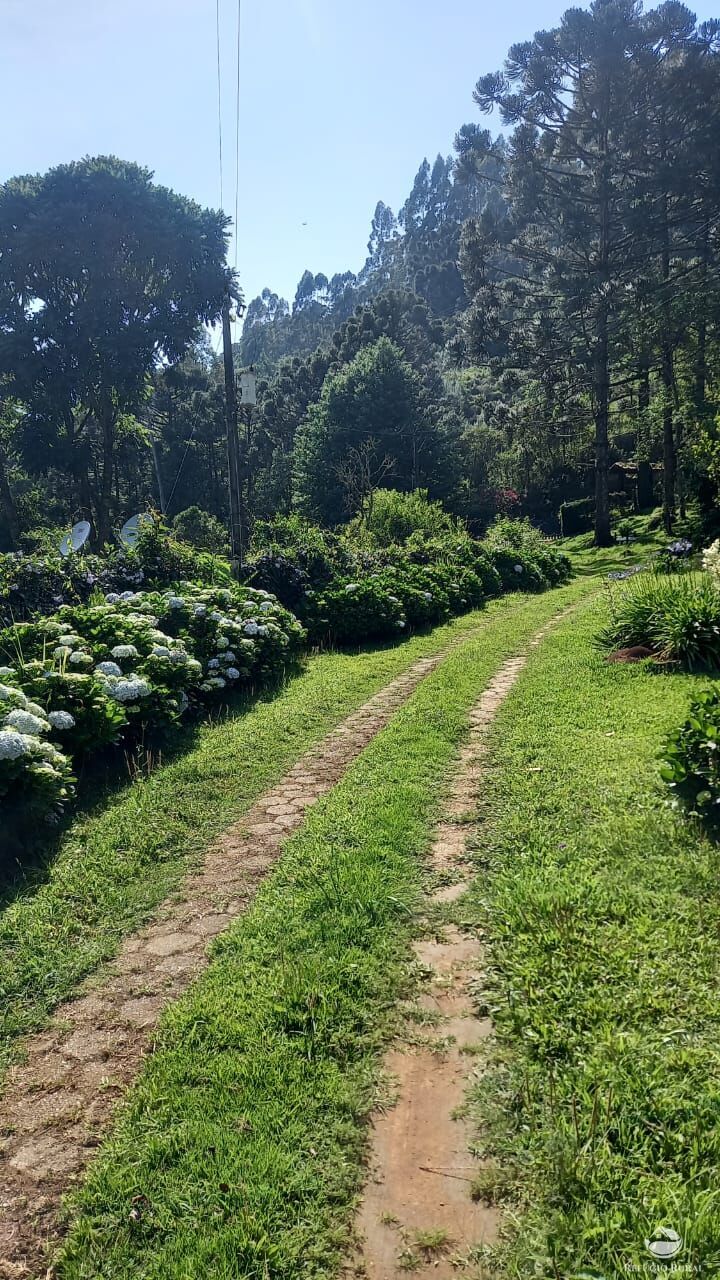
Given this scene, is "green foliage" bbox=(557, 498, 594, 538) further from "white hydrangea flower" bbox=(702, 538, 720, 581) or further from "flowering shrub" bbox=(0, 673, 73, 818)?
"flowering shrub" bbox=(0, 673, 73, 818)

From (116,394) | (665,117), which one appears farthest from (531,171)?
(116,394)

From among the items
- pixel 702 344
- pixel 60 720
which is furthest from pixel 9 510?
pixel 60 720

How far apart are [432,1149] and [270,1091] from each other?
19.7 inches

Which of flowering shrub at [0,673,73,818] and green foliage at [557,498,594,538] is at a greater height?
green foliage at [557,498,594,538]

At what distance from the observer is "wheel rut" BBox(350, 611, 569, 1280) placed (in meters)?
1.70

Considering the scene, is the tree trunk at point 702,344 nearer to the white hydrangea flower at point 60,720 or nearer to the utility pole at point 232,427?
the utility pole at point 232,427

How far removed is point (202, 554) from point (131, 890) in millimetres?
6478

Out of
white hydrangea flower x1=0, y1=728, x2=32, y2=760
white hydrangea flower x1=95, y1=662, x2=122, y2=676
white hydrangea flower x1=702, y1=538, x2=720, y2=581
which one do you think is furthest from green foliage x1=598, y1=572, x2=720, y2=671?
white hydrangea flower x1=0, y1=728, x2=32, y2=760

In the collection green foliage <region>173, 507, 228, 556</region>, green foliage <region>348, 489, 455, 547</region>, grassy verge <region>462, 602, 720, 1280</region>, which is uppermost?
green foliage <region>173, 507, 228, 556</region>

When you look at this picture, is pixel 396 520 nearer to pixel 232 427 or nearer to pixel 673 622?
pixel 232 427

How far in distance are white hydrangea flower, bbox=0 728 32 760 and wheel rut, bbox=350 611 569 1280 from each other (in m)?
2.32

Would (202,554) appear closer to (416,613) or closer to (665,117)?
(416,613)

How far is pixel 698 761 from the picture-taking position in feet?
11.3

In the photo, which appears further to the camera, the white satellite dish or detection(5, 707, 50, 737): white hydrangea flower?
the white satellite dish
